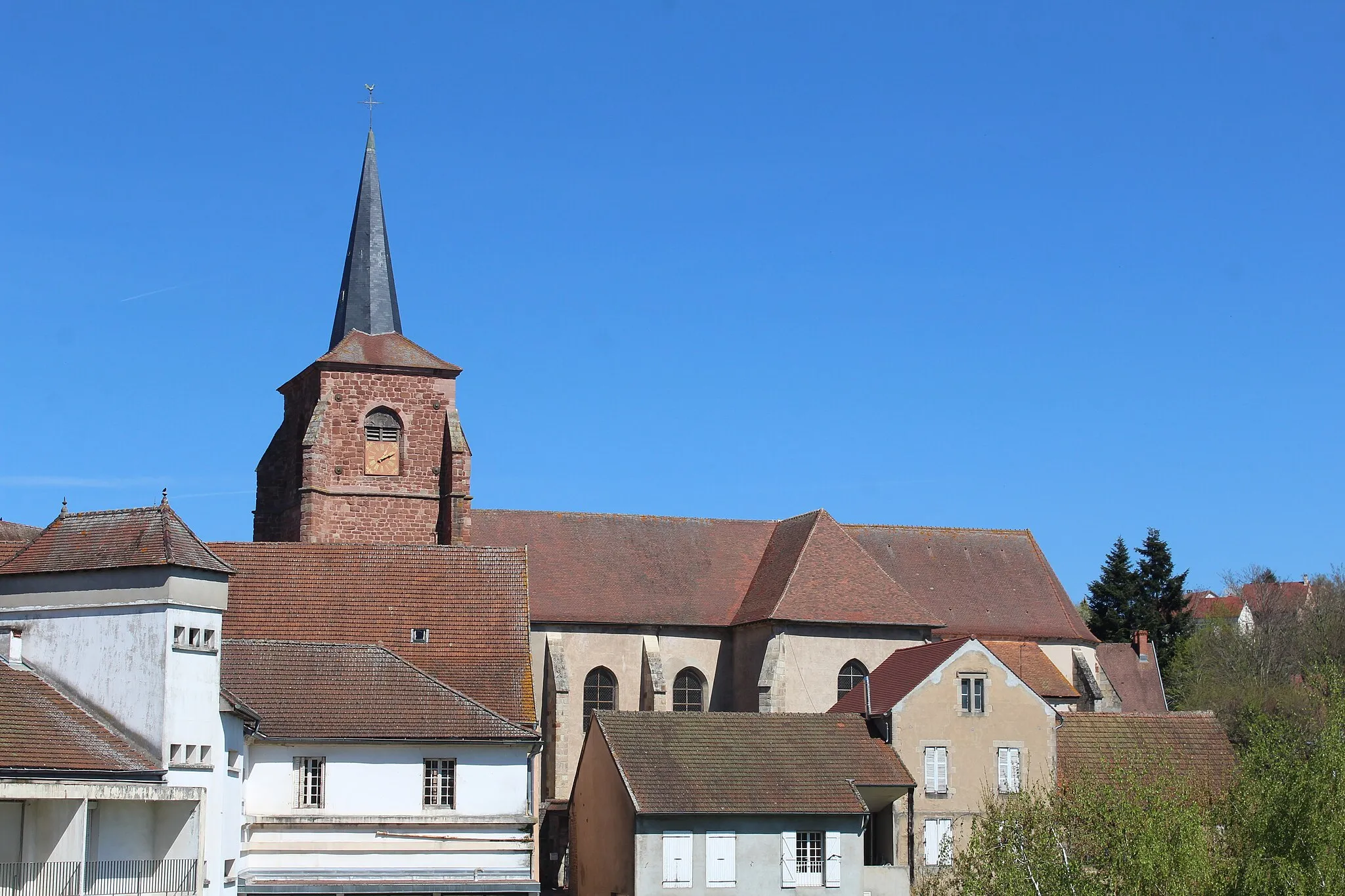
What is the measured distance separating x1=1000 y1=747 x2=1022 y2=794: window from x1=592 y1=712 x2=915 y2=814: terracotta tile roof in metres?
2.46

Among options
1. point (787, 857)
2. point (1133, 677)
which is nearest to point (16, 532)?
point (787, 857)

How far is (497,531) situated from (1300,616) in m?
44.8

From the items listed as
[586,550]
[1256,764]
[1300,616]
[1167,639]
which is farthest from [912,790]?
[1300,616]

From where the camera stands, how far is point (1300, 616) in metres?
78.6

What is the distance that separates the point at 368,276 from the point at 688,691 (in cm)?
1523

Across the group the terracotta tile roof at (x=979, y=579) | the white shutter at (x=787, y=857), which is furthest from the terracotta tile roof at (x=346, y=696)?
the terracotta tile roof at (x=979, y=579)

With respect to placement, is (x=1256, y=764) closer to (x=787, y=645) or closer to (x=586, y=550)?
(x=787, y=645)

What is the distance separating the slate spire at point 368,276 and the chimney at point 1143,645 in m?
34.0

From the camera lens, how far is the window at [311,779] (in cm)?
3478

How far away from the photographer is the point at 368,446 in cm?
4866

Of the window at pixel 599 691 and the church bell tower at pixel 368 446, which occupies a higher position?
the church bell tower at pixel 368 446

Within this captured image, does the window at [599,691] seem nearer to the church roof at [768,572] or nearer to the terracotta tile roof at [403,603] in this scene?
the church roof at [768,572]

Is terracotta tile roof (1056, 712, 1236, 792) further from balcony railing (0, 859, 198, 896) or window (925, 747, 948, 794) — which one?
balcony railing (0, 859, 198, 896)

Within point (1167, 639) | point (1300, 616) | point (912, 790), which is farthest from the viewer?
point (1300, 616)
